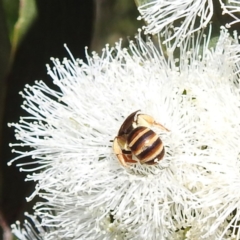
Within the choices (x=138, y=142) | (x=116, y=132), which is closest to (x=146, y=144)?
(x=138, y=142)

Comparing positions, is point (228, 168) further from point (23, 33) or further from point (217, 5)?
point (23, 33)

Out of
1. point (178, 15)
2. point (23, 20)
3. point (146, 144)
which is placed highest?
point (23, 20)

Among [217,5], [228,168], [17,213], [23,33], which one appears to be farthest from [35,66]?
[228,168]

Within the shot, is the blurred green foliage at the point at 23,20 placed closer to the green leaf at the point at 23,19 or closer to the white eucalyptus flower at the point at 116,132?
the green leaf at the point at 23,19

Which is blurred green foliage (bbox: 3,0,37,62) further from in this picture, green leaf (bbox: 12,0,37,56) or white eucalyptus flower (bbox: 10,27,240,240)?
white eucalyptus flower (bbox: 10,27,240,240)

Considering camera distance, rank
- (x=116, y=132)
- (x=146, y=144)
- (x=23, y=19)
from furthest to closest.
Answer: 1. (x=23, y=19)
2. (x=116, y=132)
3. (x=146, y=144)

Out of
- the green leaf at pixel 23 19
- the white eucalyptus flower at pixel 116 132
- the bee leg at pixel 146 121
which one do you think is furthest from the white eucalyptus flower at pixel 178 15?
the green leaf at pixel 23 19

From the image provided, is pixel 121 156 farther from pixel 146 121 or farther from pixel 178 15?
pixel 178 15
